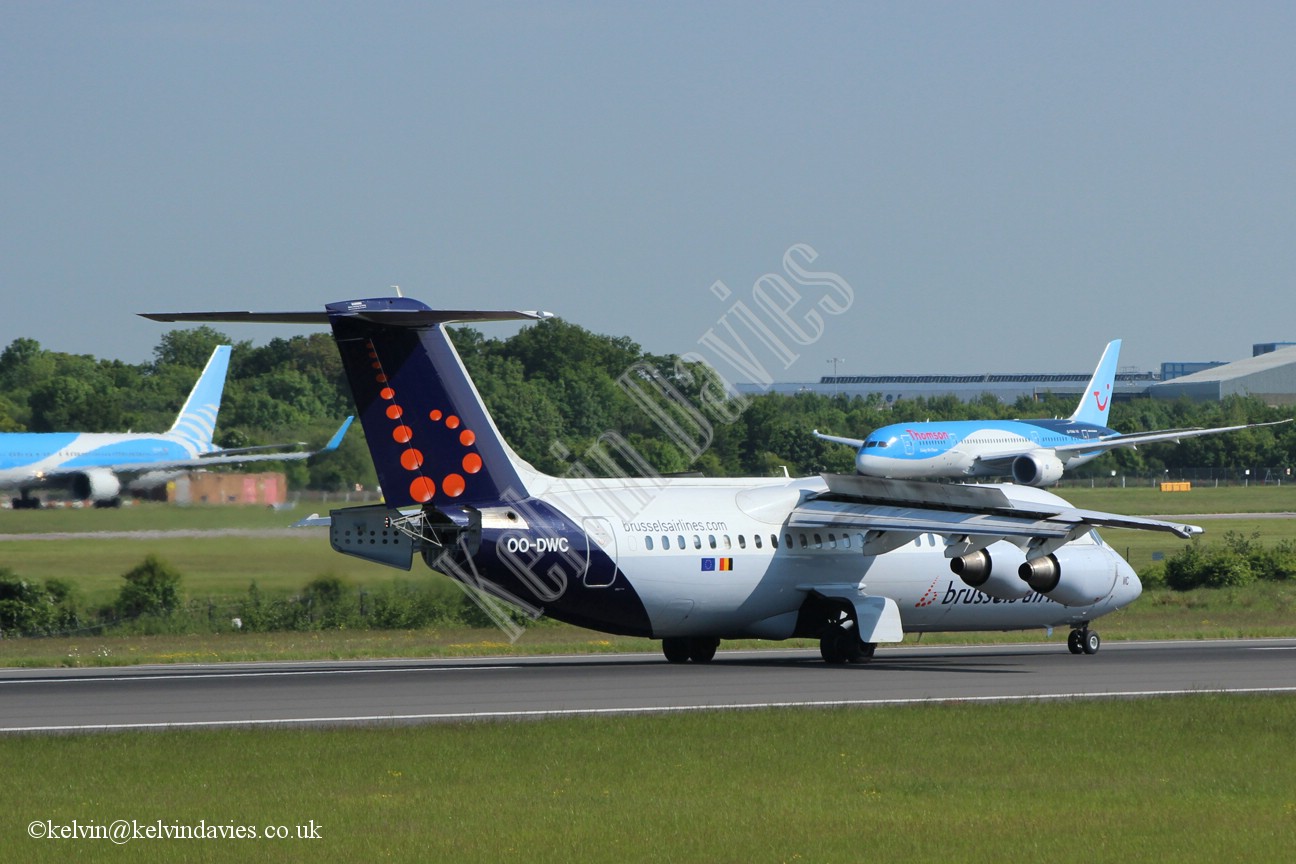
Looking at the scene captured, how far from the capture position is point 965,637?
144 feet

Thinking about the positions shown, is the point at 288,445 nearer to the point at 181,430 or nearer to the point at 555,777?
the point at 181,430

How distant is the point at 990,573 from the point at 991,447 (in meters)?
49.6

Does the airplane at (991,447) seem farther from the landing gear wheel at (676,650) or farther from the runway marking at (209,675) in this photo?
the runway marking at (209,675)

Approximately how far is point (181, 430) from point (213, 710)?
28.5 m

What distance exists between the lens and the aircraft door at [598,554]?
2991cm

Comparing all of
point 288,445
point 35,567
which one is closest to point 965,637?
point 288,445

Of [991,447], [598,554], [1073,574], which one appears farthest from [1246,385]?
[598,554]

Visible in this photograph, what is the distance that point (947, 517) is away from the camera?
31.6 meters

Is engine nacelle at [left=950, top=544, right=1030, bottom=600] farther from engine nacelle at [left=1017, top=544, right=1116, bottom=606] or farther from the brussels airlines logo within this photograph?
the brussels airlines logo

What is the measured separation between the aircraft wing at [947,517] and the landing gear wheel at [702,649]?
294cm

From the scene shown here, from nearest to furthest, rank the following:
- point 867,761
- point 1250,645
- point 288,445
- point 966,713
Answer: point 867,761
point 966,713
point 1250,645
point 288,445

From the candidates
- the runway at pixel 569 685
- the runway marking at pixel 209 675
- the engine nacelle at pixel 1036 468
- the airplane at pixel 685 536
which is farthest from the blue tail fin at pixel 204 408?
the engine nacelle at pixel 1036 468

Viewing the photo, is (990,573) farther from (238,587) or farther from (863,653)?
(238,587)

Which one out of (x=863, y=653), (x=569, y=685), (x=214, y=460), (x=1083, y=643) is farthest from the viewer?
(x=214, y=460)
